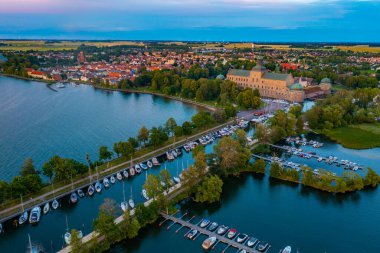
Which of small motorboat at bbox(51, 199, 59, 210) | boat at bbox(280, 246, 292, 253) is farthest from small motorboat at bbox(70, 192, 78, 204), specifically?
boat at bbox(280, 246, 292, 253)

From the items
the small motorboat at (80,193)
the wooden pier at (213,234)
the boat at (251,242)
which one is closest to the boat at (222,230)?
the wooden pier at (213,234)

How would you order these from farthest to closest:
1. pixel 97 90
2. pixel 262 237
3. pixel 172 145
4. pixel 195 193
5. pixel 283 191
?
pixel 97 90
pixel 172 145
pixel 283 191
pixel 195 193
pixel 262 237

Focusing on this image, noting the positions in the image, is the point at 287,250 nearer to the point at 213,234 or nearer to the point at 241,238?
the point at 241,238

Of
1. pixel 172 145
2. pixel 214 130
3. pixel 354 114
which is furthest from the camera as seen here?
pixel 354 114

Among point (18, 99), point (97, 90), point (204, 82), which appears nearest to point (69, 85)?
point (97, 90)

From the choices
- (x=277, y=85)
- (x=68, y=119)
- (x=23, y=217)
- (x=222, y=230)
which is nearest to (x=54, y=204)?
(x=23, y=217)

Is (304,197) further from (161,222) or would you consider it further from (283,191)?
(161,222)
